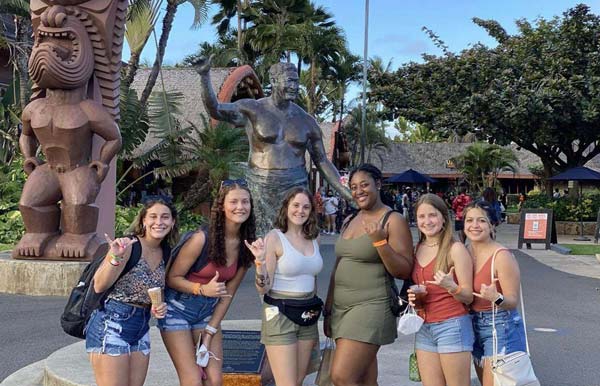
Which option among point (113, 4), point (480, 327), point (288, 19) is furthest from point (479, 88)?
point (480, 327)

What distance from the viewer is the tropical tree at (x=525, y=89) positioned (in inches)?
844

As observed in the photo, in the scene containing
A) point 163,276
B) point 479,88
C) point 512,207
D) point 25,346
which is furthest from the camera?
point 512,207

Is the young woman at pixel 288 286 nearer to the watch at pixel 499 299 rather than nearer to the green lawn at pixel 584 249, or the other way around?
the watch at pixel 499 299

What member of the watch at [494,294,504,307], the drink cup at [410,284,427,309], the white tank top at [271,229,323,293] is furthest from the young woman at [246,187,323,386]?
the watch at [494,294,504,307]

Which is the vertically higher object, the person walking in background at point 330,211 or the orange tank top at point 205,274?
the orange tank top at point 205,274

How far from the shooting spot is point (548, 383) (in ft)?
18.0

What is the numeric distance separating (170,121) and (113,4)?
642cm

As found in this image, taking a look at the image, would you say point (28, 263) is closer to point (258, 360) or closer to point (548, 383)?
point (258, 360)

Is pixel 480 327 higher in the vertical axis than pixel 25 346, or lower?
higher

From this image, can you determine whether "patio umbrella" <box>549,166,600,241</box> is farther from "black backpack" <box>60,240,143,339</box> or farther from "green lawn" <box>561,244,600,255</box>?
"black backpack" <box>60,240,143,339</box>

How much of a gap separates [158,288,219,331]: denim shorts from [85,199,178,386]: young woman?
0.37 feet

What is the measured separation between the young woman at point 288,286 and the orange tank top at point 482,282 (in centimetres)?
79

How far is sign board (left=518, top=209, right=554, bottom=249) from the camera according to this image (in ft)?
56.9

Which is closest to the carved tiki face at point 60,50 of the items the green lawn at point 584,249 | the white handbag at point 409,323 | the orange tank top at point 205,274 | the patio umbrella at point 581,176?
the orange tank top at point 205,274
